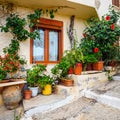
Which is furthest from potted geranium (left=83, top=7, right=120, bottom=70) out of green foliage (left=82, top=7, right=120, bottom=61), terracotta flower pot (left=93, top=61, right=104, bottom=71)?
terracotta flower pot (left=93, top=61, right=104, bottom=71)

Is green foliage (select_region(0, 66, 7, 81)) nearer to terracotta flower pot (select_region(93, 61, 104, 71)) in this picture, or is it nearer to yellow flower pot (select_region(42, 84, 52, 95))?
yellow flower pot (select_region(42, 84, 52, 95))

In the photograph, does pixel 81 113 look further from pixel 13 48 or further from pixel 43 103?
pixel 13 48

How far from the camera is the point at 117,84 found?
5.06 meters

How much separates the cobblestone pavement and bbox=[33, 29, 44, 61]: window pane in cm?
199

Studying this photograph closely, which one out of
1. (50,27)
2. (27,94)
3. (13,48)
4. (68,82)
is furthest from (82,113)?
(50,27)

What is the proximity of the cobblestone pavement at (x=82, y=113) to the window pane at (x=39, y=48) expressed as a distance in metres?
1.99

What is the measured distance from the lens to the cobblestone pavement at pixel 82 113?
351cm

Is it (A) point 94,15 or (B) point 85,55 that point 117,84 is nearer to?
(B) point 85,55

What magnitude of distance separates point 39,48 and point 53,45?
0.58 metres

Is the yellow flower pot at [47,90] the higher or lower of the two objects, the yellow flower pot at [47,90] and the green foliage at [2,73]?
the lower

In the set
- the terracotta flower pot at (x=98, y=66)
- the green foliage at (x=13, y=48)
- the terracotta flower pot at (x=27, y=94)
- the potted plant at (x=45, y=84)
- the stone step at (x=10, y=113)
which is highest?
the green foliage at (x=13, y=48)

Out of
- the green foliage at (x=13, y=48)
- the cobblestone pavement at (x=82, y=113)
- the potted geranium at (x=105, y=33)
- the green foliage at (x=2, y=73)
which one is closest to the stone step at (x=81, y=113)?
the cobblestone pavement at (x=82, y=113)

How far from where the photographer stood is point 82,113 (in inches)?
144

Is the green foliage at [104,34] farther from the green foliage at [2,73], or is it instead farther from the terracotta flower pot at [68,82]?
the green foliage at [2,73]
